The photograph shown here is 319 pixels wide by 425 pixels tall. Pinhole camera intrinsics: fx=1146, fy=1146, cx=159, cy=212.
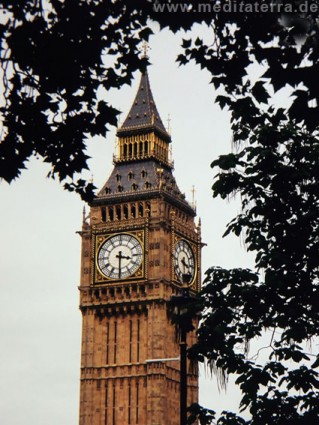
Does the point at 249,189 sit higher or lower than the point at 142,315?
lower

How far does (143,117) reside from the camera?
102 meters

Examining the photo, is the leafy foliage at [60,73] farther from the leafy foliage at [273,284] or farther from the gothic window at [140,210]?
the gothic window at [140,210]

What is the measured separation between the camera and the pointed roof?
3957 inches

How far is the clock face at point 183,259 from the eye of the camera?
96.2 meters

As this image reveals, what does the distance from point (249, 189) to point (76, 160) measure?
6.62 meters

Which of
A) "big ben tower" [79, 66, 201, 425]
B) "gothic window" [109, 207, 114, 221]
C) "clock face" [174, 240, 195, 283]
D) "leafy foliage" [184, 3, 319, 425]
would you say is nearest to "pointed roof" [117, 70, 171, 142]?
"big ben tower" [79, 66, 201, 425]

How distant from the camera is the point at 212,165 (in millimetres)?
24750

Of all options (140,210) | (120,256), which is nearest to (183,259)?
(140,210)

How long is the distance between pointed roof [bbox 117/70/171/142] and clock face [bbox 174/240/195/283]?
1053 centimetres

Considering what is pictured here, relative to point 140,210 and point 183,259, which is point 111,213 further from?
point 183,259

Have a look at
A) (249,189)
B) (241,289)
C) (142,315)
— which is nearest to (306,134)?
(249,189)

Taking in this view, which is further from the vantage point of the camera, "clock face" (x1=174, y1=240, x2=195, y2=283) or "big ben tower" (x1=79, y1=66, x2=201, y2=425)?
"clock face" (x1=174, y1=240, x2=195, y2=283)

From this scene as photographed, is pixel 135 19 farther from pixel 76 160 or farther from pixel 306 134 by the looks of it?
pixel 306 134

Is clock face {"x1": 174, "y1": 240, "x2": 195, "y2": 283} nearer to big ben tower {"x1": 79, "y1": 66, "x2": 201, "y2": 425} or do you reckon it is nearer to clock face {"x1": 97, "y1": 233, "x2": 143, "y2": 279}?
big ben tower {"x1": 79, "y1": 66, "x2": 201, "y2": 425}
